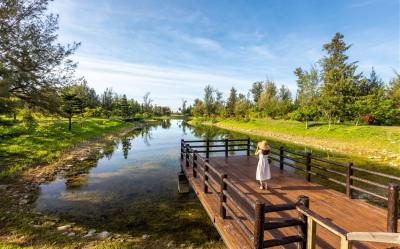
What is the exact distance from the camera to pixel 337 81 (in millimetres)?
30375

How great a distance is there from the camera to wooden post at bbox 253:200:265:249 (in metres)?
4.06

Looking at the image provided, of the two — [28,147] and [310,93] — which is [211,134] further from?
[28,147]

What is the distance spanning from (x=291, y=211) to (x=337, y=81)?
3021cm

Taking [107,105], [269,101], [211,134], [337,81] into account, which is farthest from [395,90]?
[107,105]

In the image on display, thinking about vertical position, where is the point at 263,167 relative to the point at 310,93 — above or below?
below

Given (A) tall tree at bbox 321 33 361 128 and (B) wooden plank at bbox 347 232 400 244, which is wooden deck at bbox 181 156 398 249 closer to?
(B) wooden plank at bbox 347 232 400 244

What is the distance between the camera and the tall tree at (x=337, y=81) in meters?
29.9

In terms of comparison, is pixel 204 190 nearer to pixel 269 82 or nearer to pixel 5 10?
pixel 5 10

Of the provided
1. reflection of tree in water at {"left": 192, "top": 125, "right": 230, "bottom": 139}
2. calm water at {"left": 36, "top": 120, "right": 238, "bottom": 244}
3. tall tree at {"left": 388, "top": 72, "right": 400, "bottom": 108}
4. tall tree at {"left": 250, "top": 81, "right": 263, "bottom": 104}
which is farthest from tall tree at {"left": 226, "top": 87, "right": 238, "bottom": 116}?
calm water at {"left": 36, "top": 120, "right": 238, "bottom": 244}

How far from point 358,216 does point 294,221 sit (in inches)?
132

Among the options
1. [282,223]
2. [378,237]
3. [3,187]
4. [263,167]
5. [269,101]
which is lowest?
[3,187]

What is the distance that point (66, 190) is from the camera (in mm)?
11203

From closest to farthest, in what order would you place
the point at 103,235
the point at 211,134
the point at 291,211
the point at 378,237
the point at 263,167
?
the point at 378,237, the point at 291,211, the point at 103,235, the point at 263,167, the point at 211,134

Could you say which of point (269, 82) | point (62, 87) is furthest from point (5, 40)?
point (269, 82)
